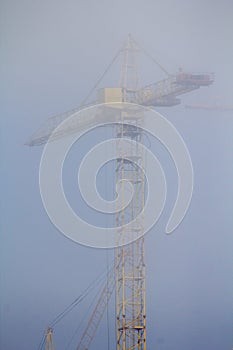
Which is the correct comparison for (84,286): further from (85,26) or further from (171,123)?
(85,26)

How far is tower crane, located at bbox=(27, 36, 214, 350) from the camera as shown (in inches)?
215

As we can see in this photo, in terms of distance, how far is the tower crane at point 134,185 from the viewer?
5465 mm

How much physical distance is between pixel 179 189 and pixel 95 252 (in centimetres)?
97

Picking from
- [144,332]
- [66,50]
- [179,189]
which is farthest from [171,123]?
[144,332]

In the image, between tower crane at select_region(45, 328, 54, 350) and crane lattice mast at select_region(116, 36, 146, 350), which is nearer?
tower crane at select_region(45, 328, 54, 350)

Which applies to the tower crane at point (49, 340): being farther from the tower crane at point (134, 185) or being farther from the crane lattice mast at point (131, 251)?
the crane lattice mast at point (131, 251)

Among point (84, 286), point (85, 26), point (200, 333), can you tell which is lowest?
point (200, 333)

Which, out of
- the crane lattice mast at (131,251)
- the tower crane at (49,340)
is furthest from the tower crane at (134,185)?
the tower crane at (49,340)

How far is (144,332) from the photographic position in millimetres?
5512

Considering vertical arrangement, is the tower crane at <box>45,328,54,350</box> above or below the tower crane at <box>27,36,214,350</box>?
below

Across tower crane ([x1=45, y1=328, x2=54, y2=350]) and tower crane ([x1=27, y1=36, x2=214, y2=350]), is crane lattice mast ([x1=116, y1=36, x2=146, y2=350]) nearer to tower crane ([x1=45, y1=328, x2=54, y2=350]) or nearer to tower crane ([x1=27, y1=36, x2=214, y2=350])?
tower crane ([x1=27, y1=36, x2=214, y2=350])

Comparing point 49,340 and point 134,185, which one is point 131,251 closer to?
point 134,185

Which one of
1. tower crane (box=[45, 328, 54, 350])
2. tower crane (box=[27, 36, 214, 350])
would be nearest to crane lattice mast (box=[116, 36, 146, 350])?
tower crane (box=[27, 36, 214, 350])

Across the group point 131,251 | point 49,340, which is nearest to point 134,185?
point 131,251
